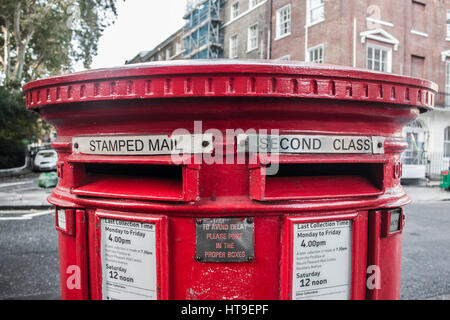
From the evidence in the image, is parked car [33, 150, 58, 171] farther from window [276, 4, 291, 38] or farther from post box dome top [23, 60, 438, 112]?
post box dome top [23, 60, 438, 112]

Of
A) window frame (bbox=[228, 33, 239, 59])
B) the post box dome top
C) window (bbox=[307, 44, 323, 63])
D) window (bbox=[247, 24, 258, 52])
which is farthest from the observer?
window frame (bbox=[228, 33, 239, 59])

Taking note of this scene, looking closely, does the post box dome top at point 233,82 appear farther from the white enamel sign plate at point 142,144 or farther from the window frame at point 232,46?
the window frame at point 232,46

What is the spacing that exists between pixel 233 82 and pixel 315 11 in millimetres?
15659

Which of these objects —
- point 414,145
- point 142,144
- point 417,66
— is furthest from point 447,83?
point 142,144

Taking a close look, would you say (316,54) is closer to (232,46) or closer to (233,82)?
(232,46)

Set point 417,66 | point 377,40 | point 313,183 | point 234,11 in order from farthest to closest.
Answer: point 234,11
point 417,66
point 377,40
point 313,183

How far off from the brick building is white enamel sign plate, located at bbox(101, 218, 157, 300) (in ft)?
42.9

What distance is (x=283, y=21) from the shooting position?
656 inches

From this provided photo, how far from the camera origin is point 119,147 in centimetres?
104

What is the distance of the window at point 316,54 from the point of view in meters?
14.6

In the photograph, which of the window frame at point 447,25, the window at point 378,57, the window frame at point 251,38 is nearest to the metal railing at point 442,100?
the window frame at point 447,25

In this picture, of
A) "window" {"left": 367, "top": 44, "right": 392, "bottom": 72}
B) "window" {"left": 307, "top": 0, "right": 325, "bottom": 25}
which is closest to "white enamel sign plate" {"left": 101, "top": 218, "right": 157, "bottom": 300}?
"window" {"left": 307, "top": 0, "right": 325, "bottom": 25}

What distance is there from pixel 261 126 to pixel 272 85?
129mm

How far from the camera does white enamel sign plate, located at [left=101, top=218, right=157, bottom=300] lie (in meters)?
1.03
